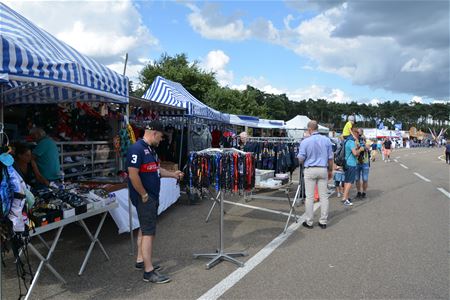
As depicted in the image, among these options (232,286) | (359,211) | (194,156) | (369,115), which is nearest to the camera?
(232,286)

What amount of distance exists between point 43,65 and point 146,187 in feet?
5.47

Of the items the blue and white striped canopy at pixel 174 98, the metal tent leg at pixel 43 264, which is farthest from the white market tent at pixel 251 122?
the metal tent leg at pixel 43 264

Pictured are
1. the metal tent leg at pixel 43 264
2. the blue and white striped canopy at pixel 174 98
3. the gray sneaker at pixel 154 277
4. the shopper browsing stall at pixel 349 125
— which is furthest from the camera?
the blue and white striped canopy at pixel 174 98

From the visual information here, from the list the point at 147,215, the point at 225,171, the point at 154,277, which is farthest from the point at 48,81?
the point at 225,171

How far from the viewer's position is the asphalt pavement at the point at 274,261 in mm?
4328

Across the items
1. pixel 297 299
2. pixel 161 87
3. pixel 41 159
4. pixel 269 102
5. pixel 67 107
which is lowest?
pixel 297 299

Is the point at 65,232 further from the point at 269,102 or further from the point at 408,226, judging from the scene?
the point at 269,102

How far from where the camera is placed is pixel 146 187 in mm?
4531

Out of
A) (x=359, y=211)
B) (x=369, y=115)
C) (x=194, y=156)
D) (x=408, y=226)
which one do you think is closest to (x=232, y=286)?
(x=194, y=156)

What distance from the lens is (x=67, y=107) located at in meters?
8.08

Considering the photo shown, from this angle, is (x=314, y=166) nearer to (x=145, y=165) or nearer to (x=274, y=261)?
(x=274, y=261)

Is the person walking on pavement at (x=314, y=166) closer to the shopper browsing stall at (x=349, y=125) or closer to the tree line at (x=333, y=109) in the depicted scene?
the shopper browsing stall at (x=349, y=125)

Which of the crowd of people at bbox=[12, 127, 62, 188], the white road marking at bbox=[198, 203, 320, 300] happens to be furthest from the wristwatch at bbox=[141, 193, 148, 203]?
the crowd of people at bbox=[12, 127, 62, 188]

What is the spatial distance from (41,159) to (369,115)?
5780 inches
